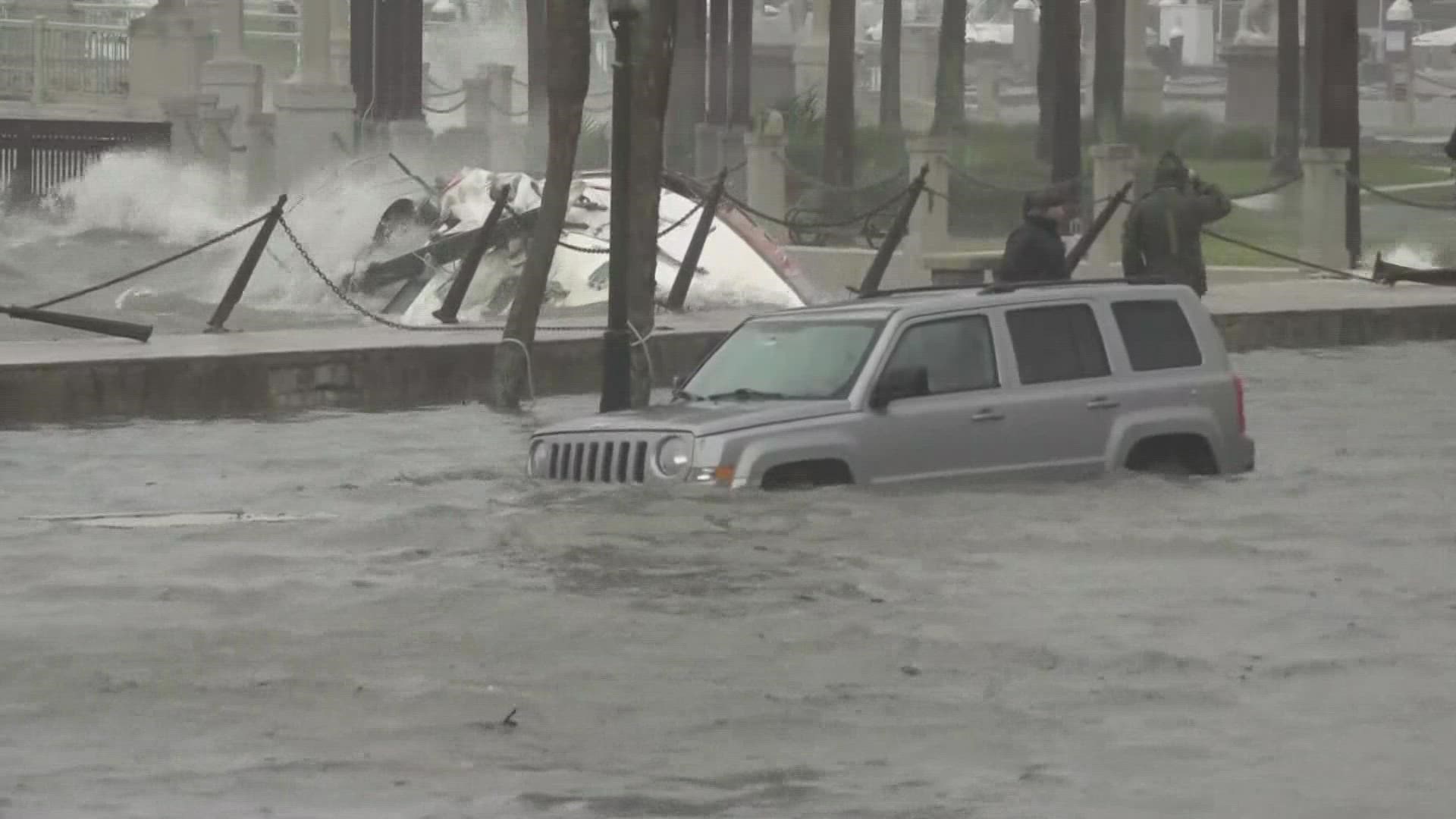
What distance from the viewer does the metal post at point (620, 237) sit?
21.5 metres

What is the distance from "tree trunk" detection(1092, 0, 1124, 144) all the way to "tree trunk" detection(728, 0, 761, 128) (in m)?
7.23

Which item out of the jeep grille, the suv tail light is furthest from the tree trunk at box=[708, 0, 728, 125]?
the jeep grille

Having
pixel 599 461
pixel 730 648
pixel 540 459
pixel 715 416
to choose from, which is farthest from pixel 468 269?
pixel 730 648

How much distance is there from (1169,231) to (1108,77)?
3767cm

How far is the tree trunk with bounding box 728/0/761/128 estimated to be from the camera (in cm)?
6638

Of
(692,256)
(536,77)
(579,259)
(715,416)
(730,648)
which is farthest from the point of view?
(536,77)

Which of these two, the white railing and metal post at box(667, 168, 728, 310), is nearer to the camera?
metal post at box(667, 168, 728, 310)

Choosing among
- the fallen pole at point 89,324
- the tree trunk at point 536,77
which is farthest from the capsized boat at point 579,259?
the tree trunk at point 536,77

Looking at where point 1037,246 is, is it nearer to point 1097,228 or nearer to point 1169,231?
point 1169,231

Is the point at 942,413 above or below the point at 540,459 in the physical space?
above

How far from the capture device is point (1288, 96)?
59625 mm

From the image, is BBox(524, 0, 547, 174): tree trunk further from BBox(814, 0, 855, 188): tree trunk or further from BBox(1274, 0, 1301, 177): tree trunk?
BBox(1274, 0, 1301, 177): tree trunk

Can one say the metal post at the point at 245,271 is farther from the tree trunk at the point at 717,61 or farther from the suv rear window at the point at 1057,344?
the tree trunk at the point at 717,61

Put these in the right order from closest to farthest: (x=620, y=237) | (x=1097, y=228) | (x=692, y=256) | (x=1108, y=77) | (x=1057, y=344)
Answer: (x=1057, y=344), (x=620, y=237), (x=692, y=256), (x=1097, y=228), (x=1108, y=77)
